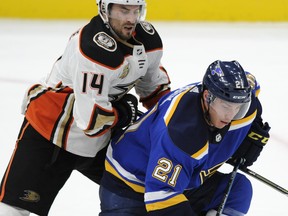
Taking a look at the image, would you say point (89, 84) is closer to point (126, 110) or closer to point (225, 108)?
point (126, 110)

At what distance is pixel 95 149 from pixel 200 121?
0.57m

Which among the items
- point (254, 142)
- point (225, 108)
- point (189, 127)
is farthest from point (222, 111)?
point (254, 142)

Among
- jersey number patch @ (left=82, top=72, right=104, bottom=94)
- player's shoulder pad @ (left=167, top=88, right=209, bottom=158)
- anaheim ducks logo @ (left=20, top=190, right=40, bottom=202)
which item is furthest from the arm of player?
anaheim ducks logo @ (left=20, top=190, right=40, bottom=202)

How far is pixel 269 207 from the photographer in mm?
3197

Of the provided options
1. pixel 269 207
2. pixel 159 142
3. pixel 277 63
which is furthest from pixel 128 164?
pixel 277 63

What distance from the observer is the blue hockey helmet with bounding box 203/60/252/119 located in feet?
7.31

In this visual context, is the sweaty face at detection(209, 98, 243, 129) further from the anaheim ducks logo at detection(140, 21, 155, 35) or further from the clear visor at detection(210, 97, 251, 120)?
the anaheim ducks logo at detection(140, 21, 155, 35)

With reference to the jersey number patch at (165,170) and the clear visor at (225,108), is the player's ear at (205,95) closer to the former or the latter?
the clear visor at (225,108)

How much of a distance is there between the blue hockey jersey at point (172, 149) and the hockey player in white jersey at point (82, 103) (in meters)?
0.16

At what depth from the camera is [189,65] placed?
5.12m

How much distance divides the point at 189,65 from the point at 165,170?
2.95 metres

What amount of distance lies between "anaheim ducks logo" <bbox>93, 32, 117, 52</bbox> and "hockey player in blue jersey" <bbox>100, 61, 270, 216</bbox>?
26 cm

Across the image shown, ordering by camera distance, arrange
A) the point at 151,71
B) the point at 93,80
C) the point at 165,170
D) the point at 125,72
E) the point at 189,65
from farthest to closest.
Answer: the point at 189,65, the point at 151,71, the point at 125,72, the point at 93,80, the point at 165,170

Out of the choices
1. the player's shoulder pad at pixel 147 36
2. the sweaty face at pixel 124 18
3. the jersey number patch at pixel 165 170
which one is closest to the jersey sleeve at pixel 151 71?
the player's shoulder pad at pixel 147 36
